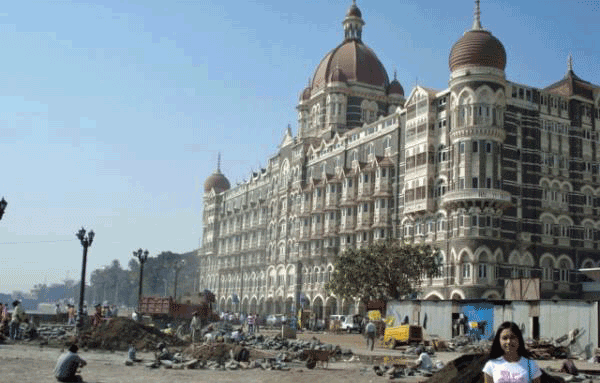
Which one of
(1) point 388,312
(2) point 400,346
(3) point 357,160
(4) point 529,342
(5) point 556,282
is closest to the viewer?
(4) point 529,342

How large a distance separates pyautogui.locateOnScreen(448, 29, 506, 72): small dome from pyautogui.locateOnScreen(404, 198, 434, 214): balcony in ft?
37.9

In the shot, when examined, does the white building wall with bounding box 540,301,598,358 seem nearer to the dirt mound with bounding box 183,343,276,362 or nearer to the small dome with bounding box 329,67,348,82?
the dirt mound with bounding box 183,343,276,362

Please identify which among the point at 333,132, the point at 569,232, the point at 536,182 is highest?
the point at 333,132

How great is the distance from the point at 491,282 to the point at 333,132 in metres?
32.4

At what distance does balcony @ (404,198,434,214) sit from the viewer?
61719 millimetres

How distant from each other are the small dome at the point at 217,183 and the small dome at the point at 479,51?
69413 millimetres

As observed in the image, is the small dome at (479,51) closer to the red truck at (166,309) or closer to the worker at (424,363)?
the red truck at (166,309)

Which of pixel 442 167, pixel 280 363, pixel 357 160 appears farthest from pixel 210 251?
pixel 280 363

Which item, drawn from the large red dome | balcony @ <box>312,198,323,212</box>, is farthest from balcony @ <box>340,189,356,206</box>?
the large red dome

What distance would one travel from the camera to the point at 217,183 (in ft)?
406

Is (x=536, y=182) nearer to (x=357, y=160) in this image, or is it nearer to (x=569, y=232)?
(x=569, y=232)

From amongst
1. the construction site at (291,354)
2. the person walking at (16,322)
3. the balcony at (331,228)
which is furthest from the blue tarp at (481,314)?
the balcony at (331,228)

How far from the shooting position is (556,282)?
60.9 metres

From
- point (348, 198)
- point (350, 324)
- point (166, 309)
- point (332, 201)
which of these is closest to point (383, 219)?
point (348, 198)
